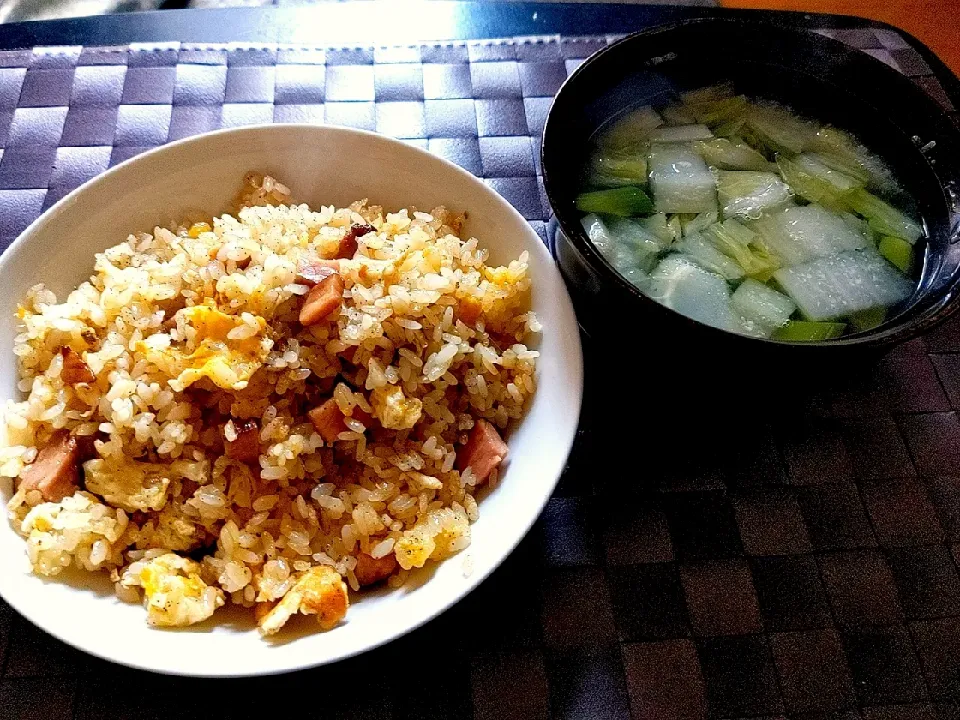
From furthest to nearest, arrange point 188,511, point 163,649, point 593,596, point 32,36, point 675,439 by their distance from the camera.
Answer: point 32,36, point 675,439, point 593,596, point 188,511, point 163,649

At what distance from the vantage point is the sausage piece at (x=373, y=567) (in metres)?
1.17

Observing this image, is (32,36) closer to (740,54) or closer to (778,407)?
(740,54)

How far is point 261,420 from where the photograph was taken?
1.22 meters

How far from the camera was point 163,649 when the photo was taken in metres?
1.04

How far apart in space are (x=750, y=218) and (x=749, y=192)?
0.21 feet

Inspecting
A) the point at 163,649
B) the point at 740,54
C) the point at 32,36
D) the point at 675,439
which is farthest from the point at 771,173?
the point at 32,36

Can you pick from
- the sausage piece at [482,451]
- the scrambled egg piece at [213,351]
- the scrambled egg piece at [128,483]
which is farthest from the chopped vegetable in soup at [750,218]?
the scrambled egg piece at [128,483]

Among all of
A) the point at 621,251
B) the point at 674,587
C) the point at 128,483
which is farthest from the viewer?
the point at 621,251

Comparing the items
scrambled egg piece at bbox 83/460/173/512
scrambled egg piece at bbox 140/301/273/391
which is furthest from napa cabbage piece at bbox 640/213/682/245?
scrambled egg piece at bbox 83/460/173/512

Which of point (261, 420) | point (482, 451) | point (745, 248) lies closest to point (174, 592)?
point (261, 420)

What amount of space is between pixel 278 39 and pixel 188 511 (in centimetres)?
148

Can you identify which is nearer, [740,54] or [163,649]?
[163,649]

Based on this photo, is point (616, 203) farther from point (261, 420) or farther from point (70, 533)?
point (70, 533)

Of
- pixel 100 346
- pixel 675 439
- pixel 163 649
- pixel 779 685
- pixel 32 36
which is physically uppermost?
pixel 32 36
